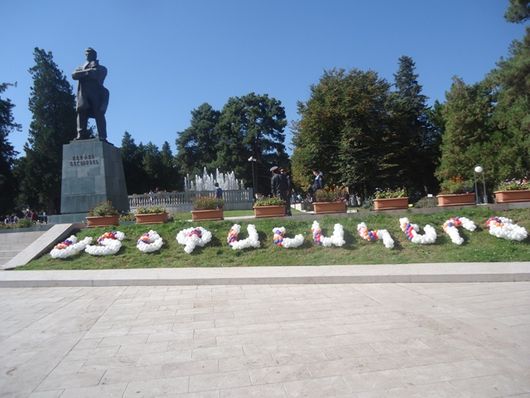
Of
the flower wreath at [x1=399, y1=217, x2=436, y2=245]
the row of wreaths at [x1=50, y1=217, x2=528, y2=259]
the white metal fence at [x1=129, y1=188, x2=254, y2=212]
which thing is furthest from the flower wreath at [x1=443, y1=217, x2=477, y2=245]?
the white metal fence at [x1=129, y1=188, x2=254, y2=212]

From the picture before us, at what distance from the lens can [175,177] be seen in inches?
2677

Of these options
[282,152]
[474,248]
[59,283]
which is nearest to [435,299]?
[474,248]

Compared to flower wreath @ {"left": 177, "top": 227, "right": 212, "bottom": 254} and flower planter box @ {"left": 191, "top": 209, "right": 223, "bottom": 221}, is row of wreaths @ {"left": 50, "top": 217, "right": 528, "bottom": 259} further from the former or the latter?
flower planter box @ {"left": 191, "top": 209, "right": 223, "bottom": 221}

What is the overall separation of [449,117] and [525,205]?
85.3 feet

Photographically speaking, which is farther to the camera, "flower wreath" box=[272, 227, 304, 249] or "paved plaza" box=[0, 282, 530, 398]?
"flower wreath" box=[272, 227, 304, 249]

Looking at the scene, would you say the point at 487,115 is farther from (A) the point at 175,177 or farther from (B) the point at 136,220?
(A) the point at 175,177

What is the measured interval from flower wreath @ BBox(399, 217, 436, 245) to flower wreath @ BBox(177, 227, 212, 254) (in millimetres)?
5781

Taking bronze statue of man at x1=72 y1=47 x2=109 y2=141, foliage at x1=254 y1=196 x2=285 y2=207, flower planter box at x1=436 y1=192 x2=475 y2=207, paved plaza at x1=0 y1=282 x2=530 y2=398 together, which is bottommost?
paved plaza at x1=0 y1=282 x2=530 y2=398

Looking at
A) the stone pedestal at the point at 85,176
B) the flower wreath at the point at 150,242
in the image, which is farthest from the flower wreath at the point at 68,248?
the stone pedestal at the point at 85,176

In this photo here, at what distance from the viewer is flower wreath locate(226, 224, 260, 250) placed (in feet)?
38.3

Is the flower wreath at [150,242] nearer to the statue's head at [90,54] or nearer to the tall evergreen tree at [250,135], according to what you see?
the statue's head at [90,54]

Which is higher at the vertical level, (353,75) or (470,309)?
(353,75)

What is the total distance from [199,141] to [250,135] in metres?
9.06

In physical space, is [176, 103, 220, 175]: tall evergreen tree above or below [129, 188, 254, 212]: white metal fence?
above
